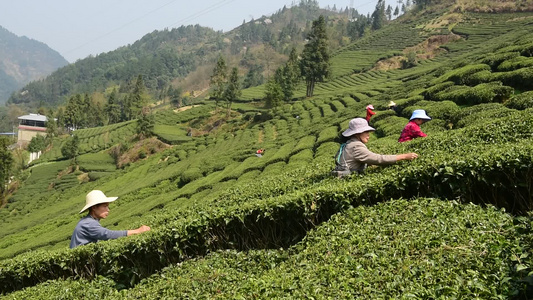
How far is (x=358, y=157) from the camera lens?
21.4ft

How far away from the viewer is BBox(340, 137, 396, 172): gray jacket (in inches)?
248

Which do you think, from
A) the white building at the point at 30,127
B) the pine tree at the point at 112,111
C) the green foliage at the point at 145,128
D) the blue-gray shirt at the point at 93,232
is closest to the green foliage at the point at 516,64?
the blue-gray shirt at the point at 93,232

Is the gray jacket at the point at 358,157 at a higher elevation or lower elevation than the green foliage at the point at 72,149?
higher

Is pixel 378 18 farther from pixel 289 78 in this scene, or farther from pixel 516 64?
pixel 516 64

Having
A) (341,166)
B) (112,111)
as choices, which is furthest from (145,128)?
(341,166)

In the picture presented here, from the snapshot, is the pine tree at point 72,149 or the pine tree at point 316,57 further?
A: the pine tree at point 72,149

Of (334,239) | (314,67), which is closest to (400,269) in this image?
(334,239)

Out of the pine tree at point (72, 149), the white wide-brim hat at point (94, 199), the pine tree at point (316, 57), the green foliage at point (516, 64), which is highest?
the pine tree at point (316, 57)

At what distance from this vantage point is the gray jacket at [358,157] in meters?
6.30

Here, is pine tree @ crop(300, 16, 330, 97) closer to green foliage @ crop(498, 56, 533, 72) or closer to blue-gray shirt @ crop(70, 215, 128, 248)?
green foliage @ crop(498, 56, 533, 72)

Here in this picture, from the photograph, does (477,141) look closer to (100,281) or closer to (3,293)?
(100,281)

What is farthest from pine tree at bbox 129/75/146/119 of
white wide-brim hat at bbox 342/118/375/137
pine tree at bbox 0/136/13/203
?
white wide-brim hat at bbox 342/118/375/137

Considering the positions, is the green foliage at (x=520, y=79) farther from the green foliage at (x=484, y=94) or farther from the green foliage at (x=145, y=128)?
the green foliage at (x=145, y=128)

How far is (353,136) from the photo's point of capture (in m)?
6.75
